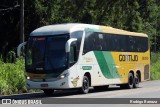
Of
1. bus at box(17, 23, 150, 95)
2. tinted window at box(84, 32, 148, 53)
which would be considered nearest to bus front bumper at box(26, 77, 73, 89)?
bus at box(17, 23, 150, 95)

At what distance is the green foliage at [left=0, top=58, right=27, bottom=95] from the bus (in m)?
2.16

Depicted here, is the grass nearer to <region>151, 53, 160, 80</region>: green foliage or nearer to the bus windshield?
<region>151, 53, 160, 80</region>: green foliage

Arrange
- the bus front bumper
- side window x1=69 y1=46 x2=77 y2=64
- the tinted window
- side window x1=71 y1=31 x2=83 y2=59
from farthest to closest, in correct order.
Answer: the tinted window < side window x1=71 y1=31 x2=83 y2=59 < side window x1=69 y1=46 x2=77 y2=64 < the bus front bumper

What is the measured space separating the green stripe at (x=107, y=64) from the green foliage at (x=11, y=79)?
4.45m

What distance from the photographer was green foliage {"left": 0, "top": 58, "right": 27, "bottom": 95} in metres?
24.6

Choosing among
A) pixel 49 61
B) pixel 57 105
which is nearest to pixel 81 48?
pixel 49 61

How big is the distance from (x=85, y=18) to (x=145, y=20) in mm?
13489

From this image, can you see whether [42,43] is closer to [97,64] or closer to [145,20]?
[97,64]

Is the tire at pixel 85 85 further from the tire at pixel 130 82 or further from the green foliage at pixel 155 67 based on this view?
the green foliage at pixel 155 67

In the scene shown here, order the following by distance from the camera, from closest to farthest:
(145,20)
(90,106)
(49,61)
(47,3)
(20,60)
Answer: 1. (90,106)
2. (49,61)
3. (20,60)
4. (47,3)
5. (145,20)

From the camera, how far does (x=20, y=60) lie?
2864cm

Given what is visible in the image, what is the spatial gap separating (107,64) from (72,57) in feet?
13.4

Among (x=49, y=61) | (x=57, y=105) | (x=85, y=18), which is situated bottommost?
(x=57, y=105)

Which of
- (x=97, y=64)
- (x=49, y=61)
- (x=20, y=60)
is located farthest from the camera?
(x=20, y=60)
